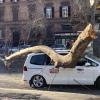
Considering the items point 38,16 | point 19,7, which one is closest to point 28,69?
point 38,16

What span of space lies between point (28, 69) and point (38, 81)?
73 cm

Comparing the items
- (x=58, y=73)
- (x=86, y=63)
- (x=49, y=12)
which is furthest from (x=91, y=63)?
(x=49, y=12)

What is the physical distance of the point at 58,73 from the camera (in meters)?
18.8

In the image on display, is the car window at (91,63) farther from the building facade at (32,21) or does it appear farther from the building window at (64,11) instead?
the building window at (64,11)

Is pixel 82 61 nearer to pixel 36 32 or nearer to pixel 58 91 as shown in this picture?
pixel 58 91

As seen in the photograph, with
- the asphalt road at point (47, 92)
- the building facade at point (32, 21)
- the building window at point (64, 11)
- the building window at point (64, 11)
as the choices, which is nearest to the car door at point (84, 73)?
the asphalt road at point (47, 92)

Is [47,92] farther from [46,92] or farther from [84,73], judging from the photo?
[84,73]

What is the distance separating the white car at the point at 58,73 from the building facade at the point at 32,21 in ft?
→ 140

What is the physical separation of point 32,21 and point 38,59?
4445 cm

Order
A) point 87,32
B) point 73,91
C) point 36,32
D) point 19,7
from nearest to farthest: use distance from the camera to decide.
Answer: point 87,32 < point 73,91 < point 36,32 < point 19,7

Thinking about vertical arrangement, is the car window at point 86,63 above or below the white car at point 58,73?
above

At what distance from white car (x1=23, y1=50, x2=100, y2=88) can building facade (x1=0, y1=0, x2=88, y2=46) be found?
42.6 meters

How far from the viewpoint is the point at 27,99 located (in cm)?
1614

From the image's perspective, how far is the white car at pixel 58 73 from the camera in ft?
60.6
